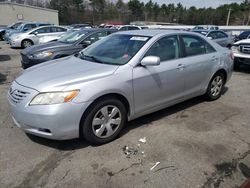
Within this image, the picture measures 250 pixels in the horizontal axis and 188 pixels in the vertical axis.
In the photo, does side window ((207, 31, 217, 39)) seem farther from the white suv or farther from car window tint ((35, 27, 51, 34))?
car window tint ((35, 27, 51, 34))

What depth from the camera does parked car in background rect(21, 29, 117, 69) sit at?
6727 millimetres

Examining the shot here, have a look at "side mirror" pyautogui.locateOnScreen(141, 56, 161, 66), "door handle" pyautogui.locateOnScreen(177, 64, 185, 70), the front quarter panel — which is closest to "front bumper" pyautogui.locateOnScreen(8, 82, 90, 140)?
the front quarter panel

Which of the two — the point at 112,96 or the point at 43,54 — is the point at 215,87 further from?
the point at 43,54

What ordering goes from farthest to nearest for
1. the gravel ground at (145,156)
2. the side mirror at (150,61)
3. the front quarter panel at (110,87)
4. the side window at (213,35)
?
the side window at (213,35) < the side mirror at (150,61) < the front quarter panel at (110,87) < the gravel ground at (145,156)

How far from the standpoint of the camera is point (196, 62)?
14.1ft

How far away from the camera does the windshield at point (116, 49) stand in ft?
11.7

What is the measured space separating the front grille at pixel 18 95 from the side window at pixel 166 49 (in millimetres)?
1849

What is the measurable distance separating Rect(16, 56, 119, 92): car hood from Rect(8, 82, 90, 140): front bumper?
16cm

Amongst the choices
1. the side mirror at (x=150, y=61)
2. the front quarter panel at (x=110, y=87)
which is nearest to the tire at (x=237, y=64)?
the side mirror at (x=150, y=61)

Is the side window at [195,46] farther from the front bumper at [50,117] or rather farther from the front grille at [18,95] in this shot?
the front grille at [18,95]

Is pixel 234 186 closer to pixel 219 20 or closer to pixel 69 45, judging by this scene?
pixel 69 45

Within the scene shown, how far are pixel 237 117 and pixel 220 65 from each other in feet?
3.95

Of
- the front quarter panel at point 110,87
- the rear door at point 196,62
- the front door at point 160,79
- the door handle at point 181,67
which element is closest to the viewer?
the front quarter panel at point 110,87

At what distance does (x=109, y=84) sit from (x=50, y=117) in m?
0.87
